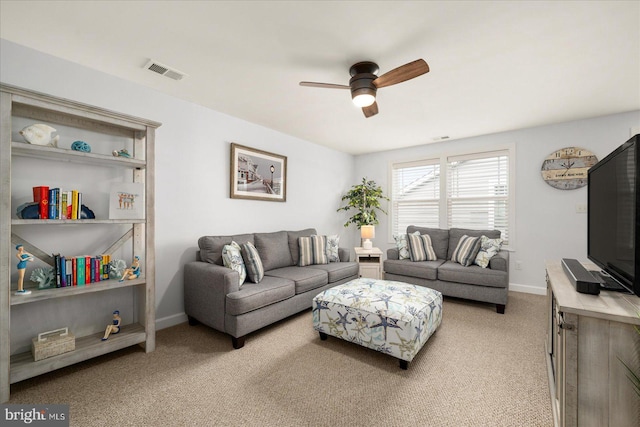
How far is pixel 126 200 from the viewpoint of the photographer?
2299 millimetres

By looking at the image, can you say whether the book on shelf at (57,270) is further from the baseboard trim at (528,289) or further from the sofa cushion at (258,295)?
the baseboard trim at (528,289)

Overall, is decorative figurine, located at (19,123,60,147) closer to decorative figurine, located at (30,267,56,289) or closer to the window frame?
decorative figurine, located at (30,267,56,289)

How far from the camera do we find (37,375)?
6.28ft

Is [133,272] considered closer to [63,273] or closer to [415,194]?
[63,273]

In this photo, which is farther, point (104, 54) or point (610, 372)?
point (104, 54)

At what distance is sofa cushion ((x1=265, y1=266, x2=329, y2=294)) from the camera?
3.02 meters

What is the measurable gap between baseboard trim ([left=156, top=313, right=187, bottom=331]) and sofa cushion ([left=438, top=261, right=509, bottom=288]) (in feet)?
10.4

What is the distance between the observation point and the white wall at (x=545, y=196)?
11.7 feet

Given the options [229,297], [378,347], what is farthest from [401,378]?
[229,297]

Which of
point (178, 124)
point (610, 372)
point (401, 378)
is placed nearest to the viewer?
point (610, 372)

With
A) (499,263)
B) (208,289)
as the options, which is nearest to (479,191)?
(499,263)

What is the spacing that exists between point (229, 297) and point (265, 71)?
202 centimetres

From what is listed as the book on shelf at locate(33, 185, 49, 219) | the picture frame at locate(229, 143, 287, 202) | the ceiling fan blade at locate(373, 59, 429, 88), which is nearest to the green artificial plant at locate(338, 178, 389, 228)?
the picture frame at locate(229, 143, 287, 202)

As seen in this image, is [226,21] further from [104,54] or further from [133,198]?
[133,198]
